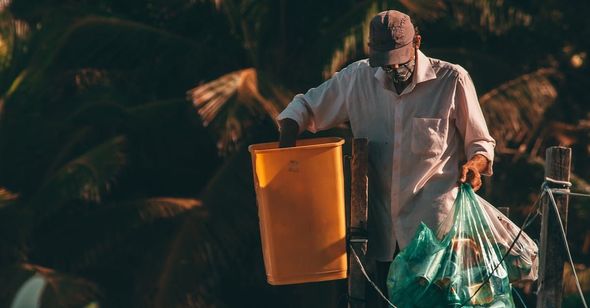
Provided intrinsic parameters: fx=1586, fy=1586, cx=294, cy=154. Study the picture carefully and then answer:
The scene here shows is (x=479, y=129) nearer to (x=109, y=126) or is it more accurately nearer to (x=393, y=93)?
(x=393, y=93)

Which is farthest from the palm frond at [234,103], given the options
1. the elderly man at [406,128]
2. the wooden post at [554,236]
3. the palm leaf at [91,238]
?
the wooden post at [554,236]

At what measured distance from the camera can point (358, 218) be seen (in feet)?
22.5

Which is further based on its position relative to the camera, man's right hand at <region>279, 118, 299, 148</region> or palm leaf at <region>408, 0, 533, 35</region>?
palm leaf at <region>408, 0, 533, 35</region>

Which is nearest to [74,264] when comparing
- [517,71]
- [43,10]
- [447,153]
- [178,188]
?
[178,188]

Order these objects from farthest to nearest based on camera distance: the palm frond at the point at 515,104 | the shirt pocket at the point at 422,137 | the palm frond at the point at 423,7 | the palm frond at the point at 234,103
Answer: the palm frond at the point at 515,104 → the palm frond at the point at 423,7 → the palm frond at the point at 234,103 → the shirt pocket at the point at 422,137

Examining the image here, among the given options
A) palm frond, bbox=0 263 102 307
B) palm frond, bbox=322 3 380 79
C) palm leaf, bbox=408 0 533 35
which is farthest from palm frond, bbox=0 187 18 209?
palm leaf, bbox=408 0 533 35

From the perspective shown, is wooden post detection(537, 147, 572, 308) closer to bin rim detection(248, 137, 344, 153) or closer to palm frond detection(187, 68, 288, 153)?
bin rim detection(248, 137, 344, 153)

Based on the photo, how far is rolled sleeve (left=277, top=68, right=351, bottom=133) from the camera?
7016 mm

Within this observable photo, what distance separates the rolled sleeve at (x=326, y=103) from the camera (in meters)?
7.02

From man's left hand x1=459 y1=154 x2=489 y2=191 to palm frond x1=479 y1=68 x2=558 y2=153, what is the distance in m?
8.31

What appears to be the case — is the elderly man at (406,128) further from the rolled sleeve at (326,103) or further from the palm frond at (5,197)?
the palm frond at (5,197)

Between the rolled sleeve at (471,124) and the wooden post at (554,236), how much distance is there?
283 mm

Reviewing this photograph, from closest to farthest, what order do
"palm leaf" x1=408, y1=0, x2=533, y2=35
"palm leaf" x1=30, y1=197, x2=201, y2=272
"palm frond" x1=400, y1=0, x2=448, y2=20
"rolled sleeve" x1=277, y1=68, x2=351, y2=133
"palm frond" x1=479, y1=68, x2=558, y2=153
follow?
"rolled sleeve" x1=277, y1=68, x2=351, y2=133, "palm frond" x1=400, y1=0, x2=448, y2=20, "palm frond" x1=479, y1=68, x2=558, y2=153, "palm leaf" x1=408, y1=0, x2=533, y2=35, "palm leaf" x1=30, y1=197, x2=201, y2=272

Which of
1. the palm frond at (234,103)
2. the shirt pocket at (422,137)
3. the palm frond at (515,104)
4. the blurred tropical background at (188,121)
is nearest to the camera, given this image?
the shirt pocket at (422,137)
